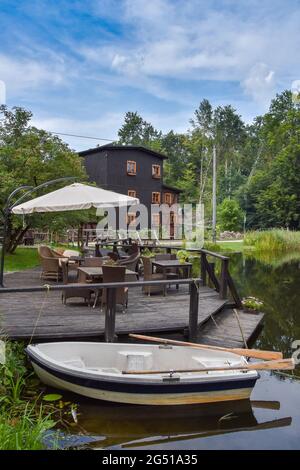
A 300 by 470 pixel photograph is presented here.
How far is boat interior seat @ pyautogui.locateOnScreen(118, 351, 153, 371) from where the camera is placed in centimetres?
492

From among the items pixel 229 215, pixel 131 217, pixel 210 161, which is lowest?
pixel 131 217

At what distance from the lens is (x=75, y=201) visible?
7.62 meters

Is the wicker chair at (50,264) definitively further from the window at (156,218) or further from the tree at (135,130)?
the tree at (135,130)

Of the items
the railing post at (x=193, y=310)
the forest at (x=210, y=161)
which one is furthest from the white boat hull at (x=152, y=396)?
the forest at (x=210, y=161)

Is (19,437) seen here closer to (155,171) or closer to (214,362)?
(214,362)

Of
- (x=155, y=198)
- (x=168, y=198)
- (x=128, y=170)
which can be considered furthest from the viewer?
(x=168, y=198)

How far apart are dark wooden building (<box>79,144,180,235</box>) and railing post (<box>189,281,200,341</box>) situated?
2329 centimetres

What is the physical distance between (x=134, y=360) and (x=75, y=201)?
11.9ft

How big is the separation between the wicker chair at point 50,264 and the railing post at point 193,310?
12.9ft

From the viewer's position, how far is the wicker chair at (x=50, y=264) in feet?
29.0

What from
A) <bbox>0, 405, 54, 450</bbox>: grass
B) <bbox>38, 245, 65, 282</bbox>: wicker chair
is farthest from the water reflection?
<bbox>38, 245, 65, 282</bbox>: wicker chair

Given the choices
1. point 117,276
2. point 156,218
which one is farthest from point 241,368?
point 156,218

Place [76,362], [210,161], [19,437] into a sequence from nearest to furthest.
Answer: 1. [19,437]
2. [76,362]
3. [210,161]
